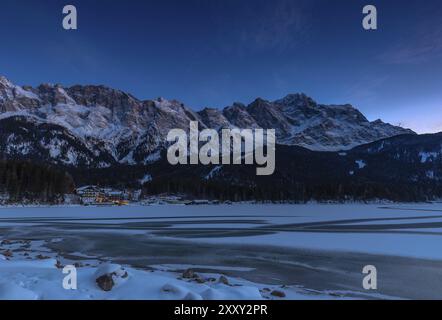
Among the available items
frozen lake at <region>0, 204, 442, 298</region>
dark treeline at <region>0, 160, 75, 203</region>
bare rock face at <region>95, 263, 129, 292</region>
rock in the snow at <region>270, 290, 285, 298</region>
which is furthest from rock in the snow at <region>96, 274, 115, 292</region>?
dark treeline at <region>0, 160, 75, 203</region>

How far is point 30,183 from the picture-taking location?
161 m

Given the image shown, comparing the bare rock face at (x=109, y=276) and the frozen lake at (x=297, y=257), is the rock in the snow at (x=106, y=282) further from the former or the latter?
the frozen lake at (x=297, y=257)

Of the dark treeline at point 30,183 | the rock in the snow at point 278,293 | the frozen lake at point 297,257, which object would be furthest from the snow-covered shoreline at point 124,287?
the dark treeline at point 30,183

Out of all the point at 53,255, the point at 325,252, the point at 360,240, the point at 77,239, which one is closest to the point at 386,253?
the point at 325,252

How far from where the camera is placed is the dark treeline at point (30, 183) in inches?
5979

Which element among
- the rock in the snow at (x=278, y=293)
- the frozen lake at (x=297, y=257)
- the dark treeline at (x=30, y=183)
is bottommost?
the frozen lake at (x=297, y=257)

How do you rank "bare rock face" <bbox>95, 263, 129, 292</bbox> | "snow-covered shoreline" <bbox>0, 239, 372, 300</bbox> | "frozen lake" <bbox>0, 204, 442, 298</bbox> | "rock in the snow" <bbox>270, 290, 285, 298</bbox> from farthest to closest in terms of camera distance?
"frozen lake" <bbox>0, 204, 442, 298</bbox>
"rock in the snow" <bbox>270, 290, 285, 298</bbox>
"bare rock face" <bbox>95, 263, 129, 292</bbox>
"snow-covered shoreline" <bbox>0, 239, 372, 300</bbox>

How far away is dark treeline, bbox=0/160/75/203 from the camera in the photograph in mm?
151863

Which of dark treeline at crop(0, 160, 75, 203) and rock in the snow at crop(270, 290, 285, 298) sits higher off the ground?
dark treeline at crop(0, 160, 75, 203)

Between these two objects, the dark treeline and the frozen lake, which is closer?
the frozen lake

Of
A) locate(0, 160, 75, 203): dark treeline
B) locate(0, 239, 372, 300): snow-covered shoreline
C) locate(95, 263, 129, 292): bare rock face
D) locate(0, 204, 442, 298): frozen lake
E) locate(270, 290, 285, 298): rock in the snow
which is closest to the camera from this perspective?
locate(0, 239, 372, 300): snow-covered shoreline

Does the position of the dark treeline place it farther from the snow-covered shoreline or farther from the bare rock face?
the bare rock face

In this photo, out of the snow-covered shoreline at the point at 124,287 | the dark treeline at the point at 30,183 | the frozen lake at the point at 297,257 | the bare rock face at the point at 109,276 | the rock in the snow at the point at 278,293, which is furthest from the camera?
the dark treeline at the point at 30,183
